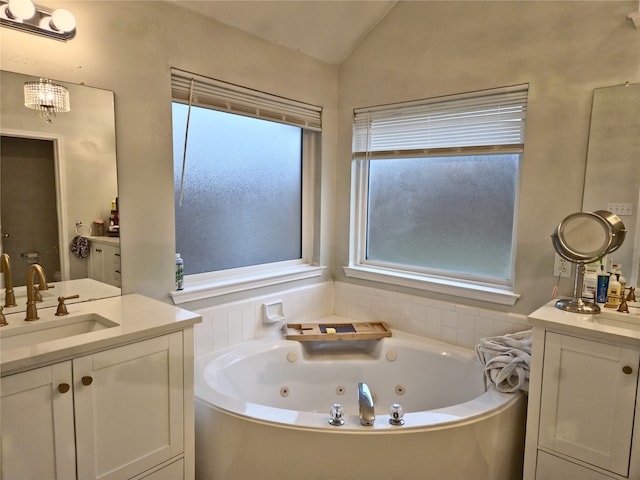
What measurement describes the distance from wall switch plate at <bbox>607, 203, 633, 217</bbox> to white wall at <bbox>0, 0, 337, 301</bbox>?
6.77 feet

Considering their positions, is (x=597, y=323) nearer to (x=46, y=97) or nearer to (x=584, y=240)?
(x=584, y=240)

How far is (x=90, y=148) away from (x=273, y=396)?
1.65 m

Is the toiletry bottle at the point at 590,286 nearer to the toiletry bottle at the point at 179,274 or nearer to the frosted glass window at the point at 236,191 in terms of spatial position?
the frosted glass window at the point at 236,191

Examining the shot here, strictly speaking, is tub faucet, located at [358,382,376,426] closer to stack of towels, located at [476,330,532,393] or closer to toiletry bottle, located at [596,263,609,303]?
stack of towels, located at [476,330,532,393]

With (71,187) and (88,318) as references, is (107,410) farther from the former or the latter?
(71,187)

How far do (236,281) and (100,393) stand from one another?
1.15 metres

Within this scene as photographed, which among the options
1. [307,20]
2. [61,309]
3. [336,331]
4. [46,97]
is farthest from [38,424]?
[307,20]

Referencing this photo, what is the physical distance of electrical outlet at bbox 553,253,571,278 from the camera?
2.17 meters

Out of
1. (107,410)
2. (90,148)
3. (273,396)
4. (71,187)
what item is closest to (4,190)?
(71,187)

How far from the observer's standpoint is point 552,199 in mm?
2209

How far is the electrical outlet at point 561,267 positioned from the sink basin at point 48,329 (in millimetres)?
2113

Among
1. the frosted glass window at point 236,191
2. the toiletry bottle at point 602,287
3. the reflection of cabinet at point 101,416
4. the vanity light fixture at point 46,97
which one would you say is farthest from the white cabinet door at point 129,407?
the toiletry bottle at point 602,287

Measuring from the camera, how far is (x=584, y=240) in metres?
1.98

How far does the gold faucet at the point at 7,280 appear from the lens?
1640 millimetres
